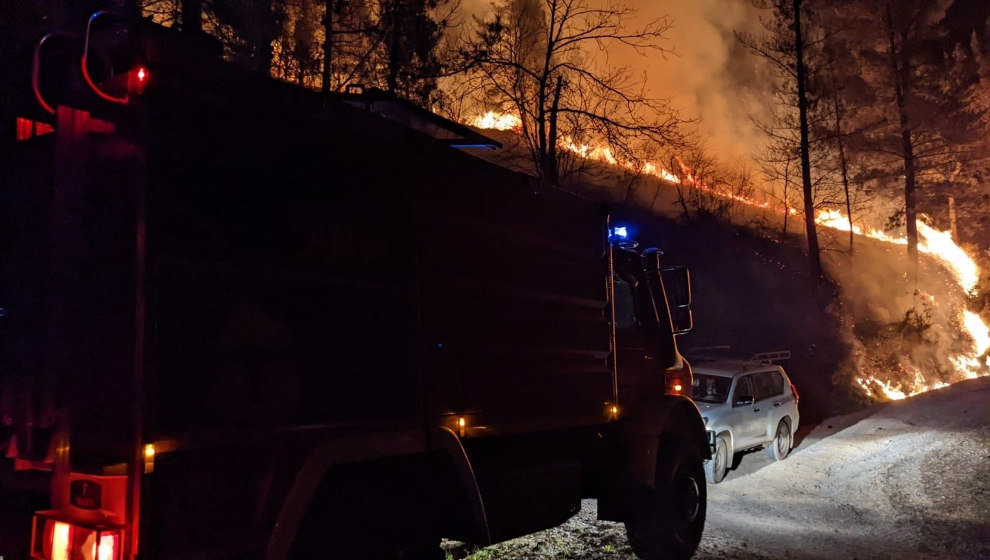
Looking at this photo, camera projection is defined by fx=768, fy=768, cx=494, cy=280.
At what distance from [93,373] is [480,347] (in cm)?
210

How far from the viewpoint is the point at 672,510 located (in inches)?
244

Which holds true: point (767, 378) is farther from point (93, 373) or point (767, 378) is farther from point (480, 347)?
point (93, 373)

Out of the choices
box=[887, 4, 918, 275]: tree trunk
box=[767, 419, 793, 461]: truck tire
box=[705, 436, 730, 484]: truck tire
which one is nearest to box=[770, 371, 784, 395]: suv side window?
box=[767, 419, 793, 461]: truck tire

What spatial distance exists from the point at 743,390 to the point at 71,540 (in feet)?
38.5

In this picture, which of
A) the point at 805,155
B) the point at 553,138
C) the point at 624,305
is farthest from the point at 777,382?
the point at 805,155

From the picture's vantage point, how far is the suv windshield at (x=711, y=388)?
1264 centimetres

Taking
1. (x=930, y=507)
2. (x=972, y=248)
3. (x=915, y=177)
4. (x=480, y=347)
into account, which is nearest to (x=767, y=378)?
(x=930, y=507)

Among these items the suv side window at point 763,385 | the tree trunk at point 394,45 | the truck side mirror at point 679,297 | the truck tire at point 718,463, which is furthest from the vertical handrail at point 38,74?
the tree trunk at point 394,45

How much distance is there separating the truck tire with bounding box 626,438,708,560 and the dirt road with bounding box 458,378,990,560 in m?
0.50

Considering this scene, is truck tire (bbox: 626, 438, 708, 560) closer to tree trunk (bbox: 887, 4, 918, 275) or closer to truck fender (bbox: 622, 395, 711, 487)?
truck fender (bbox: 622, 395, 711, 487)

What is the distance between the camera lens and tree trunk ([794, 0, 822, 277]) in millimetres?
28891

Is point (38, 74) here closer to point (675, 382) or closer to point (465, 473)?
point (465, 473)

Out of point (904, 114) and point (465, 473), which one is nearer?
point (465, 473)

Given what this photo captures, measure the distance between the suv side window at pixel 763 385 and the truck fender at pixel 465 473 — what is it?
10357mm
